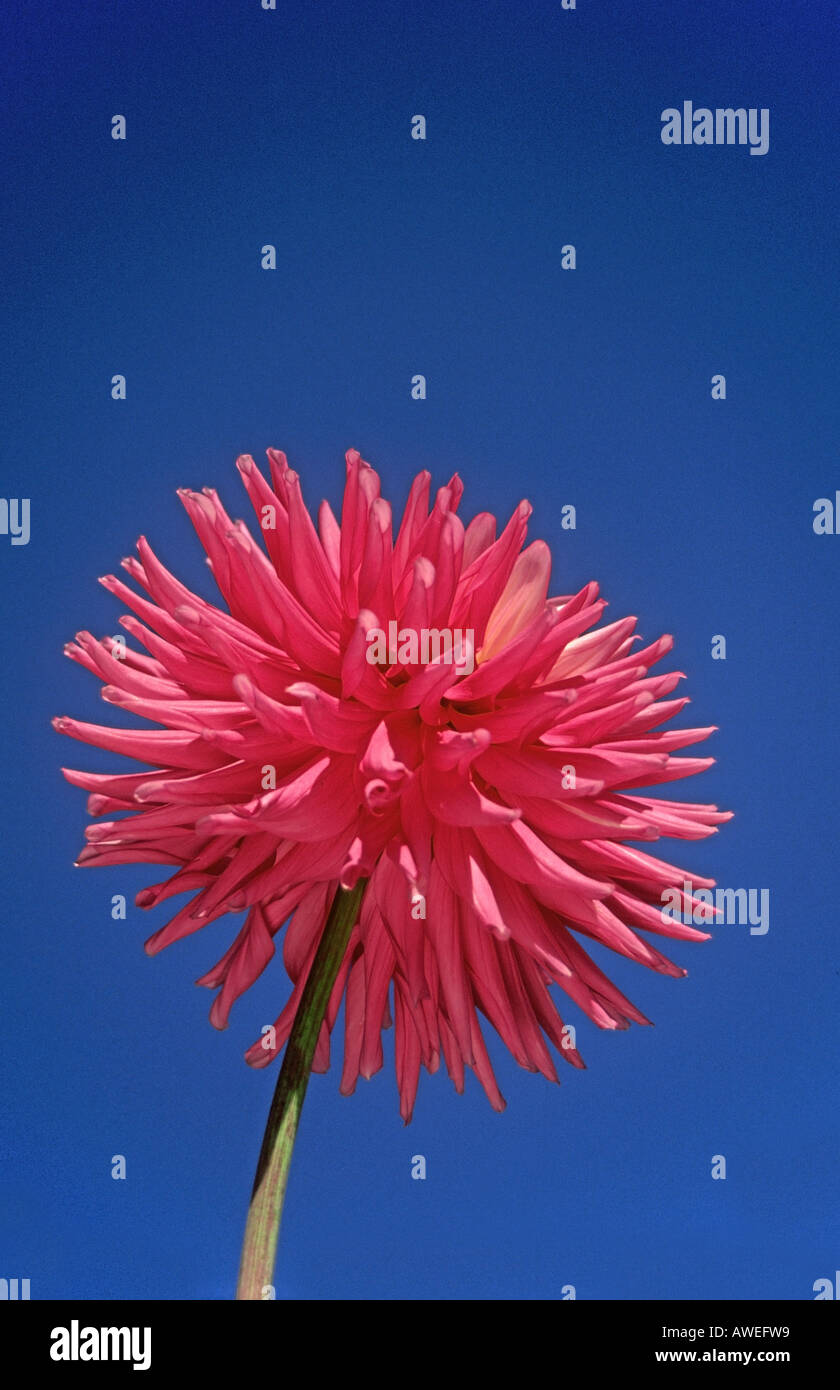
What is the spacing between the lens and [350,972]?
209cm

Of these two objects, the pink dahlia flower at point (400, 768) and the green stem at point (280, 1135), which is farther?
the pink dahlia flower at point (400, 768)

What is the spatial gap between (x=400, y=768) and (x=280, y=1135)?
465 mm

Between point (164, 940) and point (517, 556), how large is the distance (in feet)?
2.54

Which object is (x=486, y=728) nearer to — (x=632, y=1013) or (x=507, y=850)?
(x=507, y=850)

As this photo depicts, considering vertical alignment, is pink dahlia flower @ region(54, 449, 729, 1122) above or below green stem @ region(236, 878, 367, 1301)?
above

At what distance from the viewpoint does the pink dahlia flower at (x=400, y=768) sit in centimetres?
171

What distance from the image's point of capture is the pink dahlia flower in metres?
1.71

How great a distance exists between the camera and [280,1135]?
5.03 feet

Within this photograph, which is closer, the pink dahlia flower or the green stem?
the green stem

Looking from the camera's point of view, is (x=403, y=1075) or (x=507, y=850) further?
(x=403, y=1075)

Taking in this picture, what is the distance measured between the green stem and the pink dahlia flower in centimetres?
15

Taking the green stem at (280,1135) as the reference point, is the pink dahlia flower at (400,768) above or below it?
above

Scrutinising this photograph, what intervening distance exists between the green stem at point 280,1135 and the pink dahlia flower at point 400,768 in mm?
146
